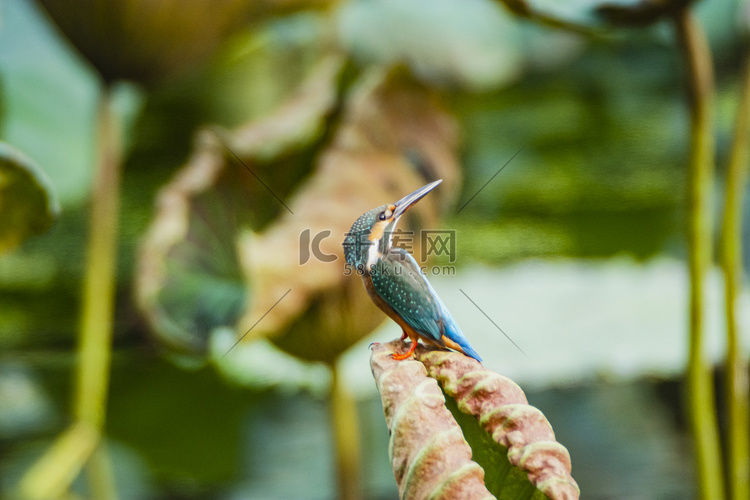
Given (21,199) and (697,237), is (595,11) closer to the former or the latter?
(697,237)

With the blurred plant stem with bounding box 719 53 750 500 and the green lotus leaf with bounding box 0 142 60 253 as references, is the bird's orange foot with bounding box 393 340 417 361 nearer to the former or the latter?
the green lotus leaf with bounding box 0 142 60 253

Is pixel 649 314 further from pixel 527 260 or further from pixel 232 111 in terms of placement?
pixel 232 111

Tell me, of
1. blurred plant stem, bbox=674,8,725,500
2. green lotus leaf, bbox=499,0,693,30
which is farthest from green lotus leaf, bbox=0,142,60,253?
blurred plant stem, bbox=674,8,725,500

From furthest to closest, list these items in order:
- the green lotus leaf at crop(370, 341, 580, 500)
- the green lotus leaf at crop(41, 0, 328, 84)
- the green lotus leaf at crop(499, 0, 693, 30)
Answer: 1. the green lotus leaf at crop(41, 0, 328, 84)
2. the green lotus leaf at crop(499, 0, 693, 30)
3. the green lotus leaf at crop(370, 341, 580, 500)

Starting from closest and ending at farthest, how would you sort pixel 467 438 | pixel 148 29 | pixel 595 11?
pixel 467 438, pixel 595 11, pixel 148 29

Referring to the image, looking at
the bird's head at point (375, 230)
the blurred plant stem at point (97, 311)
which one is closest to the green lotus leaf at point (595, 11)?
the bird's head at point (375, 230)

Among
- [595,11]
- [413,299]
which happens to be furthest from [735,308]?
[413,299]
